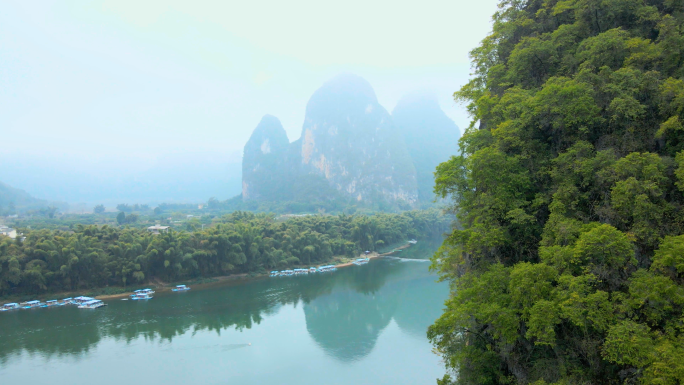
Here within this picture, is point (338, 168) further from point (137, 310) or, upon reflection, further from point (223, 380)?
point (223, 380)

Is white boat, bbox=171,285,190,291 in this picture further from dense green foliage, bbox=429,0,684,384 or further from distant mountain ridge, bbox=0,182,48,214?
distant mountain ridge, bbox=0,182,48,214

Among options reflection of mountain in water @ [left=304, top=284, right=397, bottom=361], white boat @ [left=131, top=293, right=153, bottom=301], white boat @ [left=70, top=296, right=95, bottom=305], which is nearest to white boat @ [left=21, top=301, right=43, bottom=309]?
white boat @ [left=70, top=296, right=95, bottom=305]

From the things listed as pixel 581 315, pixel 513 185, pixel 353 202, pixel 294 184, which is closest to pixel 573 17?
pixel 513 185

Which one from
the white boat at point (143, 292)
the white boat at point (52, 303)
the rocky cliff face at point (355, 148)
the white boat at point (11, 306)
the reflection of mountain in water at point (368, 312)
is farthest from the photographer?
the rocky cliff face at point (355, 148)

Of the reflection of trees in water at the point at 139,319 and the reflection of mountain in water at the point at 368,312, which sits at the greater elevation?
the reflection of trees in water at the point at 139,319

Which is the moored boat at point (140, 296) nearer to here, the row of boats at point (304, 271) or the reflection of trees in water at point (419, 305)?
the row of boats at point (304, 271)

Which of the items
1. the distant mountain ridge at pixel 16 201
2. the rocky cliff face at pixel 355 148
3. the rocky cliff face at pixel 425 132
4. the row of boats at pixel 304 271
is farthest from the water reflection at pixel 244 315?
the rocky cliff face at pixel 425 132

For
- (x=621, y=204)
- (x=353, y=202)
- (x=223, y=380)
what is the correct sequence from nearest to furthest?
(x=621, y=204) → (x=223, y=380) → (x=353, y=202)
